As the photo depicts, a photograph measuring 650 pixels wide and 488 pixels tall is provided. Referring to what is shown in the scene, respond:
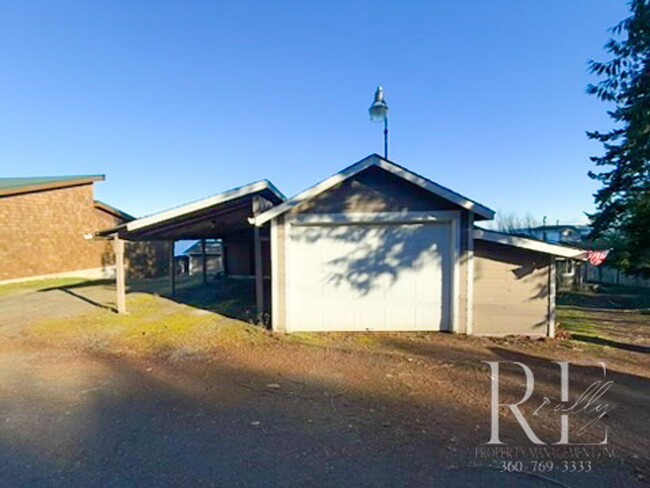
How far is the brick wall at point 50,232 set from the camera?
15961 mm

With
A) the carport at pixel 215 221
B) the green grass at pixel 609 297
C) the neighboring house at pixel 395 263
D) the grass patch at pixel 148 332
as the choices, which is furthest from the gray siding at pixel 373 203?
the green grass at pixel 609 297

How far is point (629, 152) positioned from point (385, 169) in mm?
5548

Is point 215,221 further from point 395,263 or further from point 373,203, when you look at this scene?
point 395,263

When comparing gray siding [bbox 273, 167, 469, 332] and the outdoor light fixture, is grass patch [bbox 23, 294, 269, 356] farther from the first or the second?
the outdoor light fixture

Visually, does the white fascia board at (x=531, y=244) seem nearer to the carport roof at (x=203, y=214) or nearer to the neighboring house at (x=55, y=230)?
the carport roof at (x=203, y=214)

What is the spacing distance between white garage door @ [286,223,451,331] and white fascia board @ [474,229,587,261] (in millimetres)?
1009

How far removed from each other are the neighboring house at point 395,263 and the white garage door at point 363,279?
0.07 ft

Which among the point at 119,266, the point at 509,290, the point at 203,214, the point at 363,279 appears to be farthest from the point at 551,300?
the point at 119,266

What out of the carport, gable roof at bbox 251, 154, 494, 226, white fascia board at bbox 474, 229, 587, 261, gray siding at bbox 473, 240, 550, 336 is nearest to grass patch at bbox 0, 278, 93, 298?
the carport

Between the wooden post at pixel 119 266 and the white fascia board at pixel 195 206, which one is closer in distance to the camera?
the white fascia board at pixel 195 206

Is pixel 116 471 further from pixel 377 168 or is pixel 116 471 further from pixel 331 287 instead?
pixel 377 168

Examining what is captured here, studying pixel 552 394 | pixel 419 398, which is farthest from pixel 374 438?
pixel 552 394

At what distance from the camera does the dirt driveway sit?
9.09ft

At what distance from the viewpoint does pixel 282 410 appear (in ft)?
12.7
